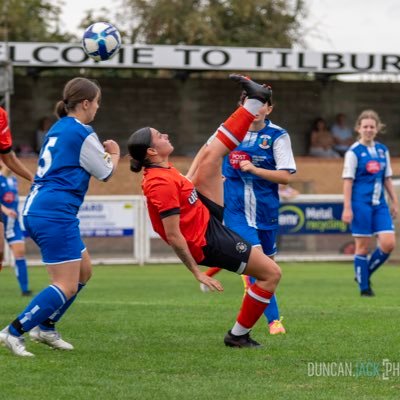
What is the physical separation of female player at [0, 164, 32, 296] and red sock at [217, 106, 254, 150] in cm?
757

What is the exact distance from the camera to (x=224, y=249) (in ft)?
26.9

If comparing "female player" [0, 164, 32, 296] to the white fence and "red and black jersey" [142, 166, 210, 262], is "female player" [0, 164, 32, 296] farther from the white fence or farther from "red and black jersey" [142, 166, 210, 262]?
"red and black jersey" [142, 166, 210, 262]

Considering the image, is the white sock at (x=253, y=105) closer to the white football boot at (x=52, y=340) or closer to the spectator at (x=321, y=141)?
the white football boot at (x=52, y=340)

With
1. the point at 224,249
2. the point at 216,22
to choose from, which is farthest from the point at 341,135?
the point at 224,249

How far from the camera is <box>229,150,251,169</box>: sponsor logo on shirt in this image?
32.2ft

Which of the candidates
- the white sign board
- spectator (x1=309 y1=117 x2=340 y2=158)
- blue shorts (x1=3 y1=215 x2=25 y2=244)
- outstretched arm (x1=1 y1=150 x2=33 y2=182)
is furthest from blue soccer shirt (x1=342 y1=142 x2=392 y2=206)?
spectator (x1=309 y1=117 x2=340 y2=158)

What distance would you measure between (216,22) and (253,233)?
30.0 m

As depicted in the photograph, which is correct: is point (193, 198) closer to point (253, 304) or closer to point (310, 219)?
point (253, 304)

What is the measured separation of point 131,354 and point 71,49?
16.9m

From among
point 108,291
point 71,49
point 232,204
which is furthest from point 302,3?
point 232,204

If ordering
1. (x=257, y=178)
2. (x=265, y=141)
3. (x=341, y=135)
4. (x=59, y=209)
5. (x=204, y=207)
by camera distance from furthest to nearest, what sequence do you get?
(x=341, y=135) → (x=257, y=178) → (x=265, y=141) → (x=204, y=207) → (x=59, y=209)

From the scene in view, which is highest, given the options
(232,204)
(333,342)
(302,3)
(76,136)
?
(302,3)

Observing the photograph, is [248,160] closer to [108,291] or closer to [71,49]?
[108,291]

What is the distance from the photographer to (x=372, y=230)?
45.4 feet
